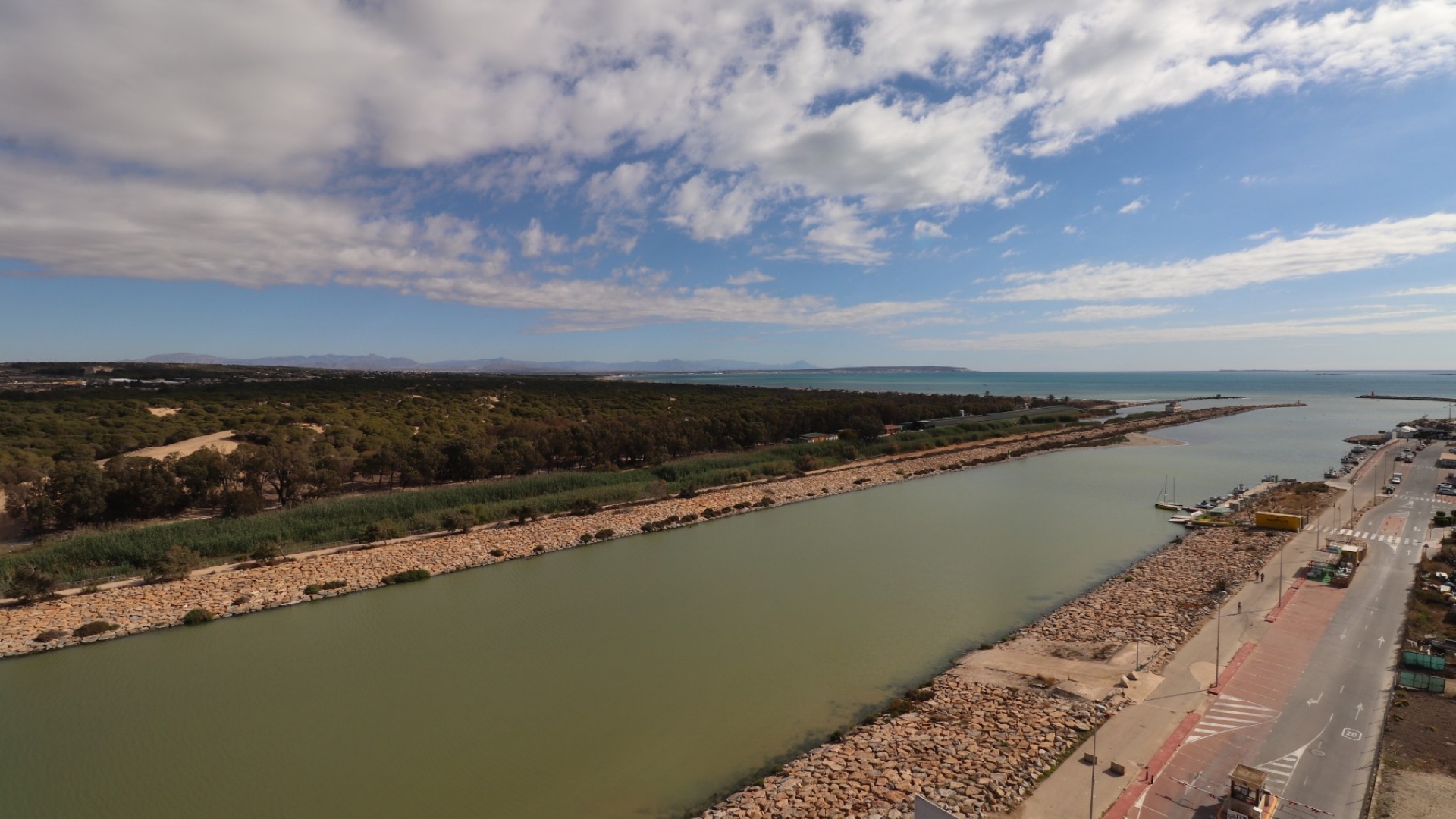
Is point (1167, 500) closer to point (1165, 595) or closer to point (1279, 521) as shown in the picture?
point (1279, 521)

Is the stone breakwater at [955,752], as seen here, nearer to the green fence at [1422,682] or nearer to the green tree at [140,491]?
the green fence at [1422,682]

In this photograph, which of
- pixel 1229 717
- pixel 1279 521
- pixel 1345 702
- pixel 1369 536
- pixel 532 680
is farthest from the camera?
pixel 1279 521

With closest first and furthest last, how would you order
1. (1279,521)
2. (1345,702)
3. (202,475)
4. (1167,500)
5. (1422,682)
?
(1345,702) → (1422,682) → (1279,521) → (202,475) → (1167,500)

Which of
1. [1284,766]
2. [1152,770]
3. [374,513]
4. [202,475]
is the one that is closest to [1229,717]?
[1284,766]

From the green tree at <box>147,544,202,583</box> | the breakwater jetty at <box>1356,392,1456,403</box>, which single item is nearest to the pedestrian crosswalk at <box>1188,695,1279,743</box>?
the green tree at <box>147,544,202,583</box>

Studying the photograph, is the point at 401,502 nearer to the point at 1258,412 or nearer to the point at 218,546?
the point at 218,546

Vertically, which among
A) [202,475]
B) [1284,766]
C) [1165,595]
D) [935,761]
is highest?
[202,475]

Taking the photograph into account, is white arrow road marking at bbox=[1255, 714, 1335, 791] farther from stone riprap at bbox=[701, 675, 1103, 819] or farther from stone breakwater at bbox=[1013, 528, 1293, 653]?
Result: stone breakwater at bbox=[1013, 528, 1293, 653]
